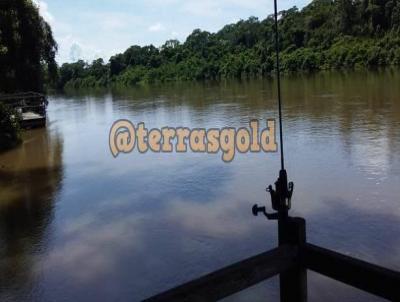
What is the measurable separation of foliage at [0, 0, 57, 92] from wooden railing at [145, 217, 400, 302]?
17.8 metres

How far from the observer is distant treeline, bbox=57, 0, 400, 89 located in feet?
186

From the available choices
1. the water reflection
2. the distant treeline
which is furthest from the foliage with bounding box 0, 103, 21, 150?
the distant treeline

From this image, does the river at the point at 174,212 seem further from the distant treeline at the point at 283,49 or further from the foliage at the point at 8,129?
the distant treeline at the point at 283,49

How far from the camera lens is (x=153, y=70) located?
87.2m

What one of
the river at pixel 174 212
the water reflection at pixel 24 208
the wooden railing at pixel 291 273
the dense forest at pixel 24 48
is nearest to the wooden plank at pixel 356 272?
the wooden railing at pixel 291 273

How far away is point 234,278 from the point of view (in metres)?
2.59

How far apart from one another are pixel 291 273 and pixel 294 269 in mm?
40

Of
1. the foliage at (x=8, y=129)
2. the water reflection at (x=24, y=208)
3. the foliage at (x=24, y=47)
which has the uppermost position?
the foliage at (x=24, y=47)

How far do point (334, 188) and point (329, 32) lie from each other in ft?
203

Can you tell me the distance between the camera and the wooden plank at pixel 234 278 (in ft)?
7.84

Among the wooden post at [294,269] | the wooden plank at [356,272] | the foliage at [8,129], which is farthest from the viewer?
the foliage at [8,129]

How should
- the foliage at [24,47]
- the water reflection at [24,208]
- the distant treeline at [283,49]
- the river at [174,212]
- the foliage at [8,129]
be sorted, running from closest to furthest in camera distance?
1. the river at [174,212]
2. the water reflection at [24,208]
3. the foliage at [8,129]
4. the foliage at [24,47]
5. the distant treeline at [283,49]

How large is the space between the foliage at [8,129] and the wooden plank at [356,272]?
48.4 feet

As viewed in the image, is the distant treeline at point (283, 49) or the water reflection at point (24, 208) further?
the distant treeline at point (283, 49)
